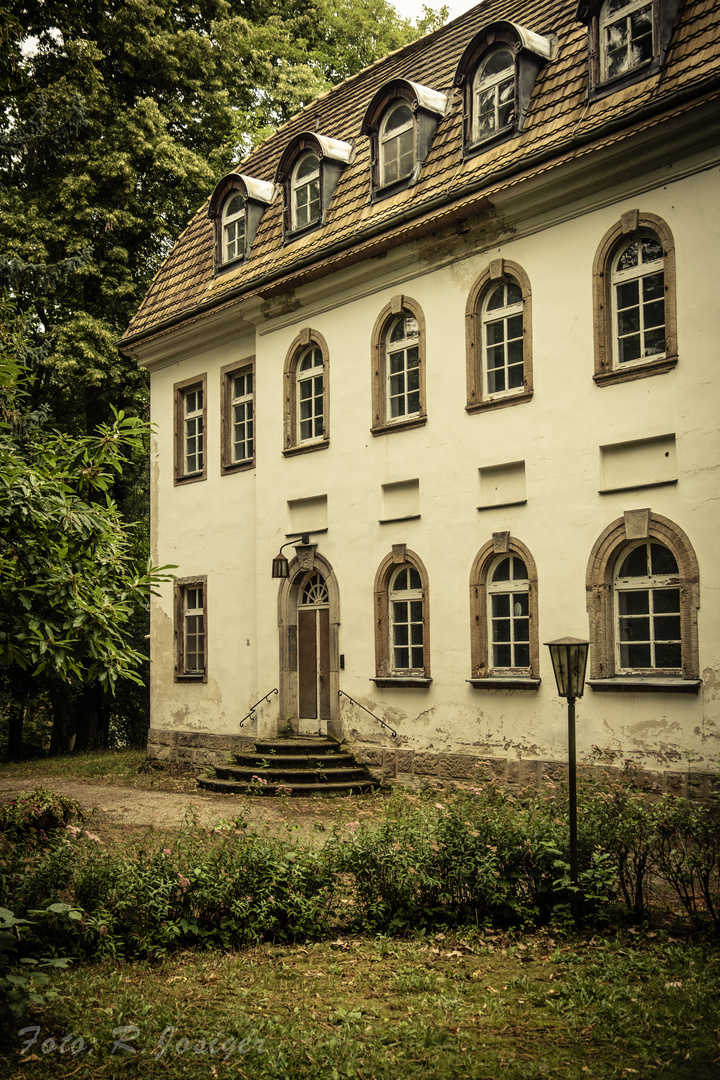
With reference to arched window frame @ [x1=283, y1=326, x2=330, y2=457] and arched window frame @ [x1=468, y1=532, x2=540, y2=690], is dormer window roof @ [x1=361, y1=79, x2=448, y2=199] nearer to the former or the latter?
arched window frame @ [x1=283, y1=326, x2=330, y2=457]

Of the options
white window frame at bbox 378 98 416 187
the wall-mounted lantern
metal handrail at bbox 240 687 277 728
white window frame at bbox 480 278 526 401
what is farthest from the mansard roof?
metal handrail at bbox 240 687 277 728

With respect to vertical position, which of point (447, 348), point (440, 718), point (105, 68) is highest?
point (105, 68)

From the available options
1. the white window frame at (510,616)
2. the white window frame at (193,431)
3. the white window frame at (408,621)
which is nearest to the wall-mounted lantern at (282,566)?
the white window frame at (408,621)

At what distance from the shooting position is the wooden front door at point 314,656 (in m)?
16.0

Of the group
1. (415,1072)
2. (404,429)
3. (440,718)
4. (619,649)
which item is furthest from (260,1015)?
(404,429)

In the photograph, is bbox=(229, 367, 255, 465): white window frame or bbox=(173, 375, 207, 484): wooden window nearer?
bbox=(229, 367, 255, 465): white window frame

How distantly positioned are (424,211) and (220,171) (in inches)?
435

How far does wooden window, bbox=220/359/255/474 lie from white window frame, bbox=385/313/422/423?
365 centimetres

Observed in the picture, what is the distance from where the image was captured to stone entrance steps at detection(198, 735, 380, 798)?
1401 cm

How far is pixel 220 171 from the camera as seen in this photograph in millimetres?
23531

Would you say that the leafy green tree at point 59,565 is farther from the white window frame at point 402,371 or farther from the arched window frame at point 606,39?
the arched window frame at point 606,39

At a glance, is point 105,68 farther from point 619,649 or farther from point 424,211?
point 619,649

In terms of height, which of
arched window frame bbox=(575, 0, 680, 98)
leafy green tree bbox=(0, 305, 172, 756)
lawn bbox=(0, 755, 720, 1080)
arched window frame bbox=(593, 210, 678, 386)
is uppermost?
arched window frame bbox=(575, 0, 680, 98)

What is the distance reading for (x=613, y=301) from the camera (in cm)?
1196
